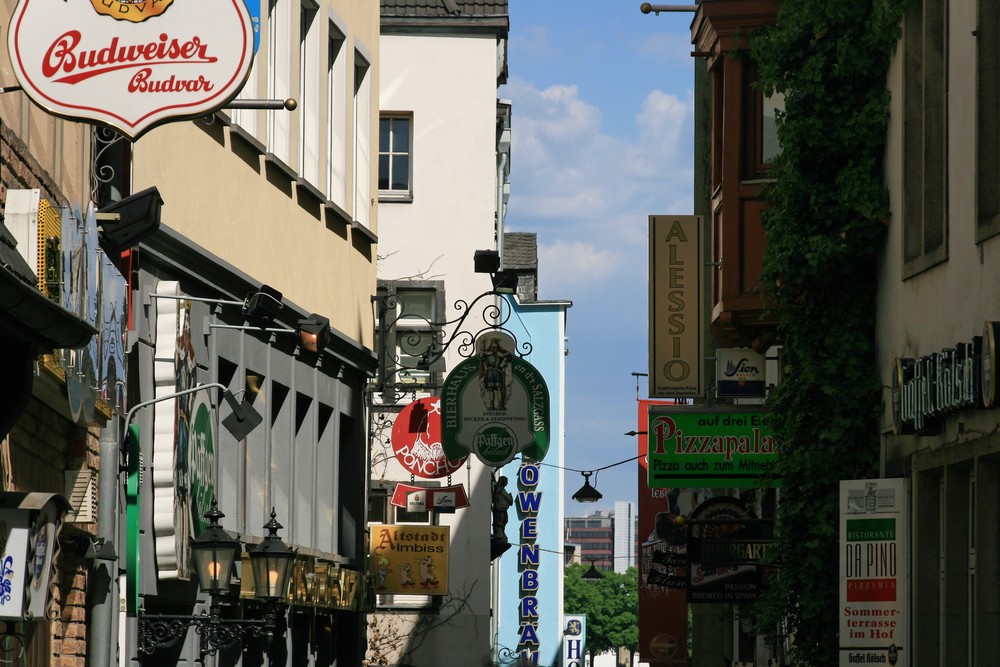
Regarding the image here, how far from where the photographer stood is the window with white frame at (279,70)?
746 inches

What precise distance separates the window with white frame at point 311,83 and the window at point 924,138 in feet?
22.8

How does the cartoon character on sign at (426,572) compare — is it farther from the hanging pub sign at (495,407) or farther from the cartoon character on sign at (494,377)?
the cartoon character on sign at (494,377)

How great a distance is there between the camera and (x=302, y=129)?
66.6ft

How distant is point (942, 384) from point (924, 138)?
251 cm

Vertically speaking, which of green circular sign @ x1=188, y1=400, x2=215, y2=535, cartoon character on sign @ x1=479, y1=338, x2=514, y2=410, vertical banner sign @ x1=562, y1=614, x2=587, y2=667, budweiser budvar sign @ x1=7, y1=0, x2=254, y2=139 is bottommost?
vertical banner sign @ x1=562, y1=614, x2=587, y2=667

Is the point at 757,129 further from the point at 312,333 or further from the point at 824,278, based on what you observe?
the point at 312,333

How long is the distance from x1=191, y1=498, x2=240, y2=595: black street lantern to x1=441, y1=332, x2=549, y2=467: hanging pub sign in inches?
274

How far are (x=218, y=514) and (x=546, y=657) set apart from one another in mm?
47656

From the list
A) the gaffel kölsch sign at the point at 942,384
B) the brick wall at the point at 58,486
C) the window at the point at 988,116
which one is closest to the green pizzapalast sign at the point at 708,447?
the gaffel kölsch sign at the point at 942,384

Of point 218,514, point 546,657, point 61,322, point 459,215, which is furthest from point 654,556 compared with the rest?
point 546,657

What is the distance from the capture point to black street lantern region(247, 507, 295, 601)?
51.7 feet

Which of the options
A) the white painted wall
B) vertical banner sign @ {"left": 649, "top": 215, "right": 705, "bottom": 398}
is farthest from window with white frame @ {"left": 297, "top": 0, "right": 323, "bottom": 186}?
the white painted wall

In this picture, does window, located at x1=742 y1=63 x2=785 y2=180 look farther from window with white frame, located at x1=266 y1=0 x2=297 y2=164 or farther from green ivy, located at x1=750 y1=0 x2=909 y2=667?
window with white frame, located at x1=266 y1=0 x2=297 y2=164

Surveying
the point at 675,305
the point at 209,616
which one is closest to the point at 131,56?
the point at 209,616
